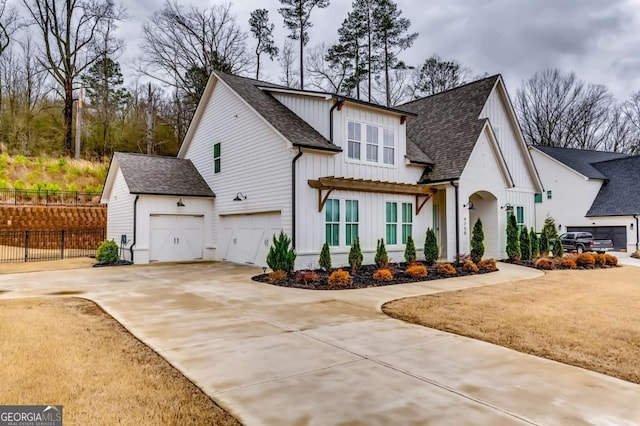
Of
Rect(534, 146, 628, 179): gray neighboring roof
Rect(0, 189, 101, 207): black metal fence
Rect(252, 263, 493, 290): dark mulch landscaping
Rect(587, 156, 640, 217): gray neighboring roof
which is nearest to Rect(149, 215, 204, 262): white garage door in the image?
Rect(252, 263, 493, 290): dark mulch landscaping

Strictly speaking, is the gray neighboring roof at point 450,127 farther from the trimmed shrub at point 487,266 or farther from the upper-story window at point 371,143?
the trimmed shrub at point 487,266

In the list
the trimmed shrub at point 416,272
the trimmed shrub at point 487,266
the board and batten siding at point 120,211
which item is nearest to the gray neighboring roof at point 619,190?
the trimmed shrub at point 487,266

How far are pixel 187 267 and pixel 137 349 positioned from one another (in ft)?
32.7

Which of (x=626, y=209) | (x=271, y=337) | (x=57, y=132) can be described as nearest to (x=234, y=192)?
(x=271, y=337)

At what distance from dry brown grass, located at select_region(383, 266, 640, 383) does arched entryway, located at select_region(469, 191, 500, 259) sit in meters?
5.66

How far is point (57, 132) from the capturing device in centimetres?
2945

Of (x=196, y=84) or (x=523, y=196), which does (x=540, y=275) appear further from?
(x=196, y=84)

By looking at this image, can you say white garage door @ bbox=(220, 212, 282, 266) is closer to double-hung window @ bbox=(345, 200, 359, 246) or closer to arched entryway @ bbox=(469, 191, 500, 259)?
double-hung window @ bbox=(345, 200, 359, 246)

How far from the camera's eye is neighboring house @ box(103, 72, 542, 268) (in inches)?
525

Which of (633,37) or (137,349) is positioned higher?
(633,37)

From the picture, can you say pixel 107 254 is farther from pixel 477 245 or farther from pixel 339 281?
pixel 477 245

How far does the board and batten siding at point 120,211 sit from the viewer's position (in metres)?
16.1

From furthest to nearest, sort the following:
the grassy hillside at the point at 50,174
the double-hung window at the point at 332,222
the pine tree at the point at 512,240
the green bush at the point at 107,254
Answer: the grassy hillside at the point at 50,174 → the pine tree at the point at 512,240 → the green bush at the point at 107,254 → the double-hung window at the point at 332,222

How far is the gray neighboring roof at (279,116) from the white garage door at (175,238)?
5.77 meters
